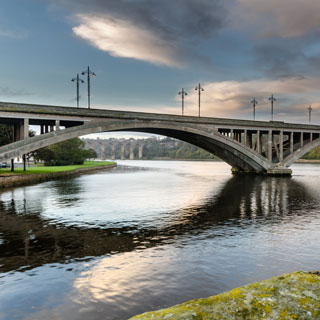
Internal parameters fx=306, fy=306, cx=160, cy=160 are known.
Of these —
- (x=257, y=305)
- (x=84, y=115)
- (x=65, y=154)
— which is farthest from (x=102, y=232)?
(x=65, y=154)

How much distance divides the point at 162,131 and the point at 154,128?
5.74 metres

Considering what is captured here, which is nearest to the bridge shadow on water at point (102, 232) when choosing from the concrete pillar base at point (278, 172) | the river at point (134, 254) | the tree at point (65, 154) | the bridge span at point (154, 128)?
the river at point (134, 254)

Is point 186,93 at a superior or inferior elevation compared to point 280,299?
superior

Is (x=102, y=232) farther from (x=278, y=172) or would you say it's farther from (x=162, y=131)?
(x=278, y=172)

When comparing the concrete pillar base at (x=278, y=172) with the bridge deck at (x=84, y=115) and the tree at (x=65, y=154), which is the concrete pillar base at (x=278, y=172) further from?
the tree at (x=65, y=154)

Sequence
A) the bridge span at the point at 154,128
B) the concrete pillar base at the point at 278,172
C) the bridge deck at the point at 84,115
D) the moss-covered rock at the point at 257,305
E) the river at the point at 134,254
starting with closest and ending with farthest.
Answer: the moss-covered rock at the point at 257,305 → the river at the point at 134,254 → the bridge deck at the point at 84,115 → the bridge span at the point at 154,128 → the concrete pillar base at the point at 278,172

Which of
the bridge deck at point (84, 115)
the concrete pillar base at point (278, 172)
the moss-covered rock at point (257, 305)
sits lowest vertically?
the concrete pillar base at point (278, 172)

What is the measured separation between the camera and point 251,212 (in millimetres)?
22312

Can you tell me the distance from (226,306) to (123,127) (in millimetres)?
45643

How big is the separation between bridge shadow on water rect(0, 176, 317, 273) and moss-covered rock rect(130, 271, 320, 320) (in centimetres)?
869

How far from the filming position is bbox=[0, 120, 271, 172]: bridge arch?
125ft

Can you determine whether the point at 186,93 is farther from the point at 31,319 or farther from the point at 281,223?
the point at 31,319

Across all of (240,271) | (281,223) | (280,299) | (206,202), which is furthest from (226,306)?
(206,202)

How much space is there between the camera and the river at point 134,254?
811cm
